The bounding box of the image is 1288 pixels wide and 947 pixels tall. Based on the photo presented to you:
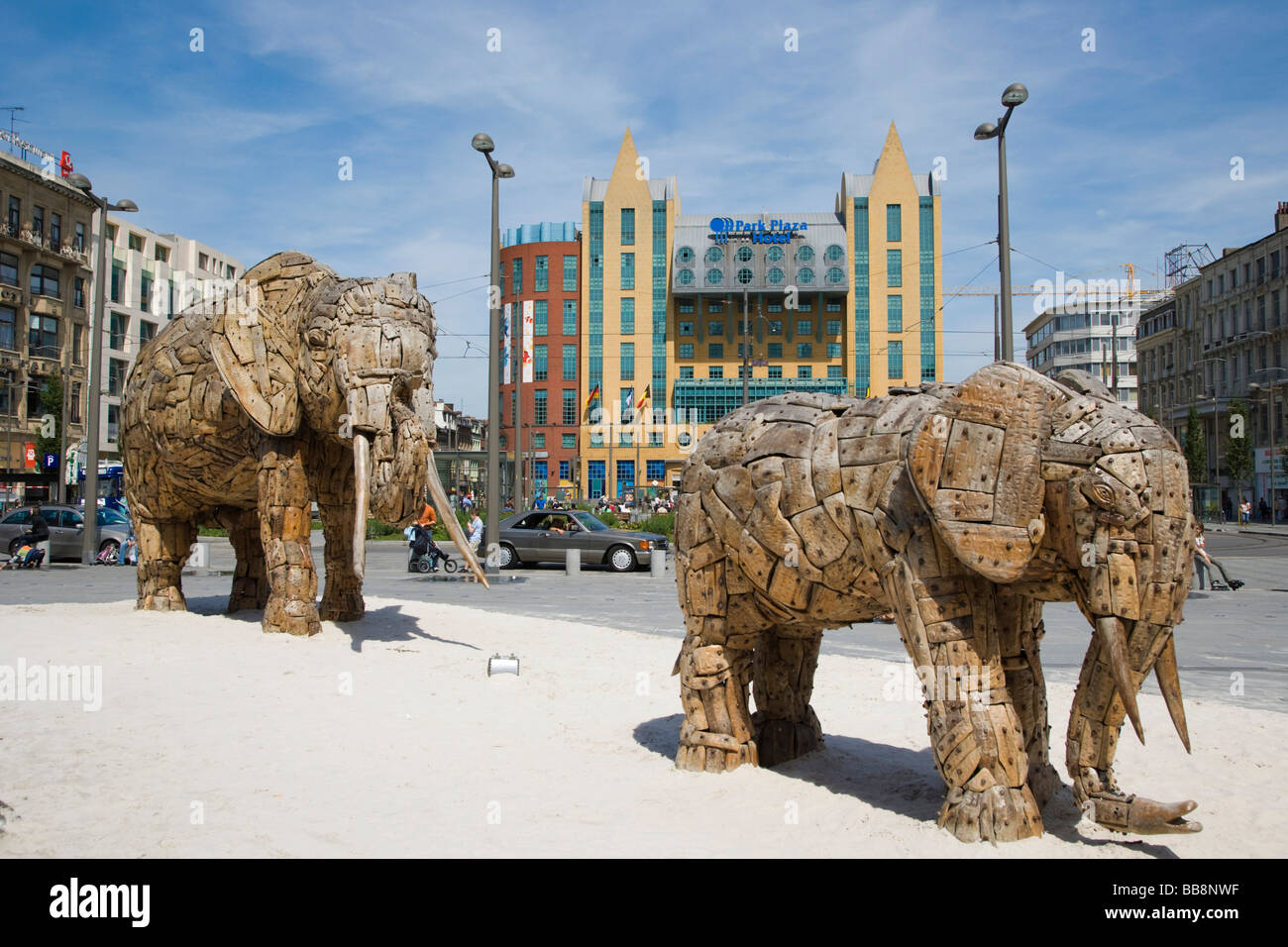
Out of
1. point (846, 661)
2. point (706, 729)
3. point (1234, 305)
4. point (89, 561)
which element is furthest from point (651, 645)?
point (1234, 305)

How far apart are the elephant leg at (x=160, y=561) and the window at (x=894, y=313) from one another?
5887 cm

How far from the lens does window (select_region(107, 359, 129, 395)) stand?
53.0 metres

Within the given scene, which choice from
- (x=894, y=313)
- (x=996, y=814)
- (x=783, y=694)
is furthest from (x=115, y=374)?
(x=996, y=814)

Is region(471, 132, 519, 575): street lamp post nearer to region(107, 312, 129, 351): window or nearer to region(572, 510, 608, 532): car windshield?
region(572, 510, 608, 532): car windshield

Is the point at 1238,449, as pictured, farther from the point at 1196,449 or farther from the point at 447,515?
the point at 447,515

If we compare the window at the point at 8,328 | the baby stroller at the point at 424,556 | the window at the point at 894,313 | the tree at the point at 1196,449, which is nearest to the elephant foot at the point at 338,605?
the baby stroller at the point at 424,556

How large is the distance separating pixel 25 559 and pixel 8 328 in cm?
3193

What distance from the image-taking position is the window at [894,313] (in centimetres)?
6456

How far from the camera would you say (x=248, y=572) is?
10867mm

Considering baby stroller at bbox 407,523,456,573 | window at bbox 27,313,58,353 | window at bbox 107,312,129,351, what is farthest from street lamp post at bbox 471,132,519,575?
window at bbox 107,312,129,351

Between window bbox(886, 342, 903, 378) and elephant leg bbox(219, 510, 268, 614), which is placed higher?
window bbox(886, 342, 903, 378)

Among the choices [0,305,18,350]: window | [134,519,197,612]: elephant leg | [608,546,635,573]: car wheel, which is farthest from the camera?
[0,305,18,350]: window

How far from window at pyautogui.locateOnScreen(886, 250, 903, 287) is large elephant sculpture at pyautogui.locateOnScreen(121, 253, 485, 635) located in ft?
193

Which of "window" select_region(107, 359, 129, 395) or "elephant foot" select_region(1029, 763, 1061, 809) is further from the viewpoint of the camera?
"window" select_region(107, 359, 129, 395)
